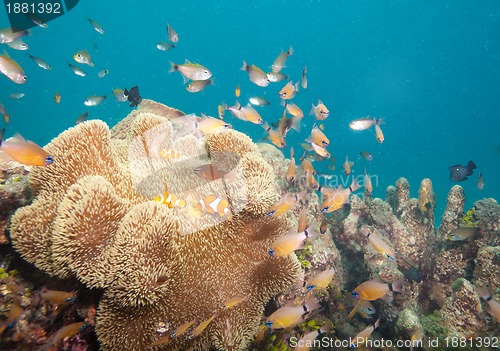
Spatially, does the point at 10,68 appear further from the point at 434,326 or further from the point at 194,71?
the point at 434,326

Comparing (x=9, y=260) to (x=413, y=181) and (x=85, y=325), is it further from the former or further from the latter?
(x=413, y=181)

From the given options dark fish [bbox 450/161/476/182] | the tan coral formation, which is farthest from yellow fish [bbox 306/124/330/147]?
the tan coral formation

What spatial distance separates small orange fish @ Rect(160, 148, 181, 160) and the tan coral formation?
2.5 inches

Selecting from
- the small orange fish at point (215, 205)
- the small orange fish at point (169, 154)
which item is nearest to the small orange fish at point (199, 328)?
the small orange fish at point (215, 205)

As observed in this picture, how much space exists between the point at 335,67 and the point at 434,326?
102 m

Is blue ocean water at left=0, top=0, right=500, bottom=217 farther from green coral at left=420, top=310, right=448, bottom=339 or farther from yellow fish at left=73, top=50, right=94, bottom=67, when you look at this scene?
green coral at left=420, top=310, right=448, bottom=339

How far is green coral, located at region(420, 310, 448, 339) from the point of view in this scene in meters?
5.03

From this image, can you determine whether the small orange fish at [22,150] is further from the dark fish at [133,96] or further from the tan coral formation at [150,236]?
the dark fish at [133,96]

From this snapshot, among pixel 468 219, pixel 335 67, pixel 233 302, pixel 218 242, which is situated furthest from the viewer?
pixel 335 67

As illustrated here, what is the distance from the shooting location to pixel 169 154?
3.43 metres

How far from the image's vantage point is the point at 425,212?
7.42 m

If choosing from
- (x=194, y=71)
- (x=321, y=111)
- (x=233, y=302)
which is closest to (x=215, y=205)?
(x=233, y=302)

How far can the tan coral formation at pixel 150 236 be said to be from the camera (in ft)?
7.37

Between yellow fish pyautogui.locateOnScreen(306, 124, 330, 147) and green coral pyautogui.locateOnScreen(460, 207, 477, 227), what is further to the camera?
green coral pyautogui.locateOnScreen(460, 207, 477, 227)
